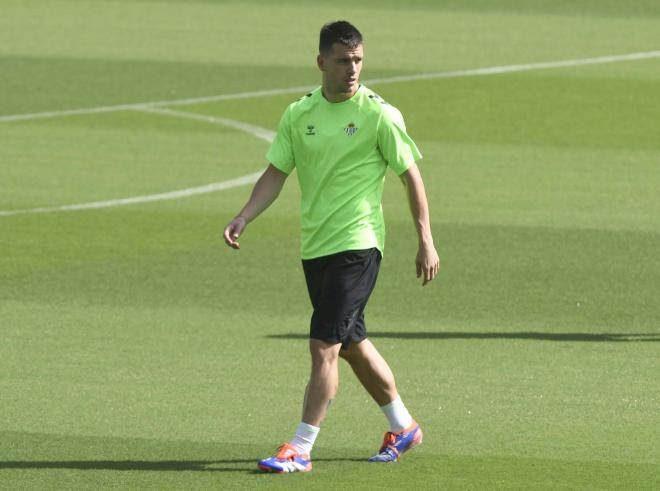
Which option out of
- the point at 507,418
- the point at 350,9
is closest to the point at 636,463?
the point at 507,418

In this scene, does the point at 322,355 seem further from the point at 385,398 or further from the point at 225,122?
the point at 225,122

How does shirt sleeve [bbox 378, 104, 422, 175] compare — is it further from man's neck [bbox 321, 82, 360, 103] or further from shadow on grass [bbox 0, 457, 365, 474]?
shadow on grass [bbox 0, 457, 365, 474]

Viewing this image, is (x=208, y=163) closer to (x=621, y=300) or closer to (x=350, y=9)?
(x=621, y=300)

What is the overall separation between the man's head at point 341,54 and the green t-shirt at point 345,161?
135mm

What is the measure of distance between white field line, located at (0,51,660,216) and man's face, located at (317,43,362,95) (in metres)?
8.79

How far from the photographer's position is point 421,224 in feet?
28.8

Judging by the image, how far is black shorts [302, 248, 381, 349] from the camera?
344 inches

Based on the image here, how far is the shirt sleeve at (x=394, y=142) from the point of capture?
8.83 m

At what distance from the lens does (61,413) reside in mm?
9992

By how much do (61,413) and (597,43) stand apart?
2344cm

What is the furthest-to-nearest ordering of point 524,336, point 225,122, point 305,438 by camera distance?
point 225,122
point 524,336
point 305,438

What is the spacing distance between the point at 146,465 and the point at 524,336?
13.3 ft

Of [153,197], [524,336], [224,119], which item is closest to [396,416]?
[524,336]

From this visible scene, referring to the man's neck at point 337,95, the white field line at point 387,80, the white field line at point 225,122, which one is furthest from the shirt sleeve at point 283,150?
the white field line at point 387,80
